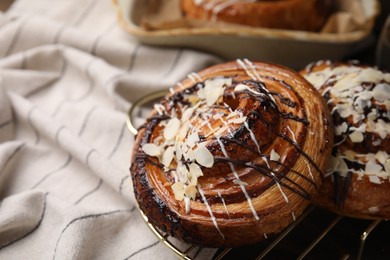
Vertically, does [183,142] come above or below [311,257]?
above

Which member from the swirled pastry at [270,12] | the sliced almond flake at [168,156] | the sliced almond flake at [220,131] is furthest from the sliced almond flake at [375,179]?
the swirled pastry at [270,12]

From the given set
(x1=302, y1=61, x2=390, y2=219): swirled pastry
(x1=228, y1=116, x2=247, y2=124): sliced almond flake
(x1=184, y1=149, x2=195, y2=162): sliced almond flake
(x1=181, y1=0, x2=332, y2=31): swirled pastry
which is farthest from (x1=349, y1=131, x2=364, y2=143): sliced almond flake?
(x1=181, y1=0, x2=332, y2=31): swirled pastry

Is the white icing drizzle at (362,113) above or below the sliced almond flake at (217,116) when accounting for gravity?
below

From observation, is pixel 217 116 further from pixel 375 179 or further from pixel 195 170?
pixel 375 179

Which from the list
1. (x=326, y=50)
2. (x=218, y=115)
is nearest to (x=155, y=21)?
(x=326, y=50)

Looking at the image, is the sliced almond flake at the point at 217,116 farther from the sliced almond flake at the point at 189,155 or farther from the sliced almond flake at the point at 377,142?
the sliced almond flake at the point at 377,142

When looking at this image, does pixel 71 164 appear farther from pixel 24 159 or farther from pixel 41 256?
pixel 41 256
